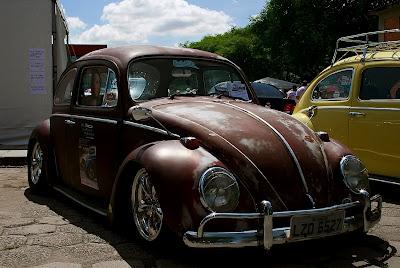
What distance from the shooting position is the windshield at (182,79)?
4.82 metres

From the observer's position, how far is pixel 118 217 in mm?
4336

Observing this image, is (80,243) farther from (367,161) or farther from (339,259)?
(367,161)

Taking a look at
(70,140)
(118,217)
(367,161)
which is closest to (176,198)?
(118,217)

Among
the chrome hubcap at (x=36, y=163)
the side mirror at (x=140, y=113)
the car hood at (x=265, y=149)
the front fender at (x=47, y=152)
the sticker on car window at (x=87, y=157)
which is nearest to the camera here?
the car hood at (x=265, y=149)

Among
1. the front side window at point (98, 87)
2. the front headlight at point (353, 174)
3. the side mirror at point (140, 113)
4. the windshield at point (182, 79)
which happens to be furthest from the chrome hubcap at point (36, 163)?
the front headlight at point (353, 174)

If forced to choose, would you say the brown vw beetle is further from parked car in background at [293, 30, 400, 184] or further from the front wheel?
parked car in background at [293, 30, 400, 184]

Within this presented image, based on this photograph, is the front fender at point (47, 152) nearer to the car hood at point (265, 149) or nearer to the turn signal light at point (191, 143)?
the car hood at point (265, 149)

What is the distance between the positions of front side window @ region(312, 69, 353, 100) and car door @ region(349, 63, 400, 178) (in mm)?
223

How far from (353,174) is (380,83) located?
2.47 m

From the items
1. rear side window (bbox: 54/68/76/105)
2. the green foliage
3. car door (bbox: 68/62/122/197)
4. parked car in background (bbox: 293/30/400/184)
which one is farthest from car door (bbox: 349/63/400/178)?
the green foliage

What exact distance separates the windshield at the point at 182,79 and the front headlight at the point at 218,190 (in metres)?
1.47

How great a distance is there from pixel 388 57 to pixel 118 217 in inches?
144

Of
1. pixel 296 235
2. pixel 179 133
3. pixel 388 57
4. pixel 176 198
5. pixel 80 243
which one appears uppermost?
pixel 388 57

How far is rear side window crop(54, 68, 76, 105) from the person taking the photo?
18.7 ft
